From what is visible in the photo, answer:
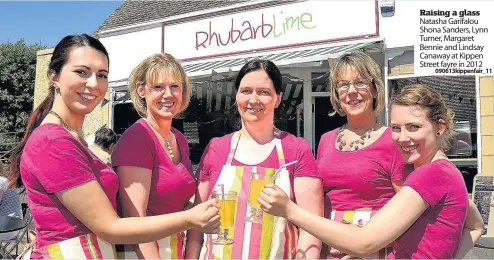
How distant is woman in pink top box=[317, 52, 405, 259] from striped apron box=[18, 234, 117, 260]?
1.13 meters

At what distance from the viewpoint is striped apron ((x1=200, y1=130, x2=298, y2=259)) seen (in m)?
2.30

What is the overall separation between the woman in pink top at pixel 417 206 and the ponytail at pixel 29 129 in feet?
3.17

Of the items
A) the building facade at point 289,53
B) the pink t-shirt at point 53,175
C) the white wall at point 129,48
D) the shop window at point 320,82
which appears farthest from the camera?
the white wall at point 129,48

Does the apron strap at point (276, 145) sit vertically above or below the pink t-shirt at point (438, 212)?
above

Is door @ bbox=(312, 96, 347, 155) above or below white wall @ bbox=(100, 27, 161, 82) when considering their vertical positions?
below

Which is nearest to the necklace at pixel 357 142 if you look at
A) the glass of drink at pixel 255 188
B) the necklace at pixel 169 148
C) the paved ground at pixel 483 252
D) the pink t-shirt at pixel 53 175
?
the glass of drink at pixel 255 188

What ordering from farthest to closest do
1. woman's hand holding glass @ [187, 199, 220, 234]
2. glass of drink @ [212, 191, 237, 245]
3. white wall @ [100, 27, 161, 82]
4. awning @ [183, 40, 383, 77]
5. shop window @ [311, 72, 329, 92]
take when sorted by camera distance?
white wall @ [100, 27, 161, 82], shop window @ [311, 72, 329, 92], awning @ [183, 40, 383, 77], glass of drink @ [212, 191, 237, 245], woman's hand holding glass @ [187, 199, 220, 234]

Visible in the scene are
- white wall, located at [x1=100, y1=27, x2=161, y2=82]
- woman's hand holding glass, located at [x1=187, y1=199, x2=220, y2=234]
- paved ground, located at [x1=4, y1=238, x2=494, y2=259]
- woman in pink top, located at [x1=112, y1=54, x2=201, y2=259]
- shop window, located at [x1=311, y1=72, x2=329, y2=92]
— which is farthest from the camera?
white wall, located at [x1=100, y1=27, x2=161, y2=82]

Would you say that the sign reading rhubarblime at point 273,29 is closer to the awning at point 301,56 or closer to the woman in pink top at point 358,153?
the awning at point 301,56

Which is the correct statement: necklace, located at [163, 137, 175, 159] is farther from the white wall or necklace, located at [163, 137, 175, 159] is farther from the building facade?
the white wall

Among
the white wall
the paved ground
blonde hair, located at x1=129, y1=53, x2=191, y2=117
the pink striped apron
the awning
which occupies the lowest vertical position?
the paved ground

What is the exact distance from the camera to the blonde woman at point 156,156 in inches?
84.7

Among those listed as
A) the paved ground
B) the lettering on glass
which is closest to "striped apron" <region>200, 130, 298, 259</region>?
the paved ground

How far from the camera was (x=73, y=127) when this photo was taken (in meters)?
2.00
